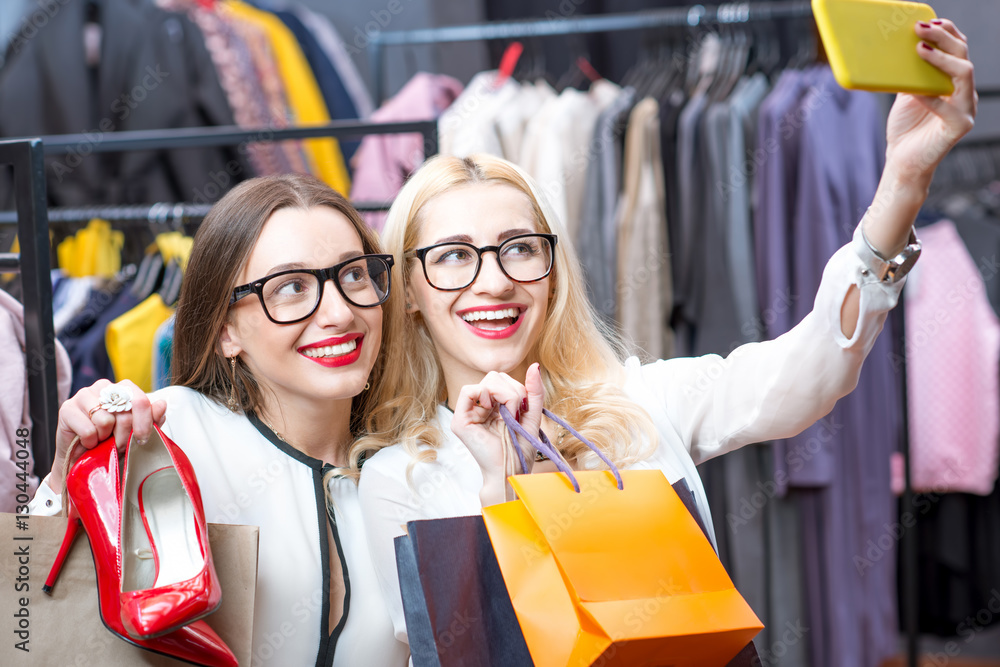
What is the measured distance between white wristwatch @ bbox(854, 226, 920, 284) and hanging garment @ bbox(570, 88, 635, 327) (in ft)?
4.16

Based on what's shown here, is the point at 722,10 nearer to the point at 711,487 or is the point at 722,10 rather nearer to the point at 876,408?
the point at 876,408

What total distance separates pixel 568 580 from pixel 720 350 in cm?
151

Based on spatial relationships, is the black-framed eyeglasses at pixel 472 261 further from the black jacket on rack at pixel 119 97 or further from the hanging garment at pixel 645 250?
the black jacket on rack at pixel 119 97

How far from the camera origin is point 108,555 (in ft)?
3.68

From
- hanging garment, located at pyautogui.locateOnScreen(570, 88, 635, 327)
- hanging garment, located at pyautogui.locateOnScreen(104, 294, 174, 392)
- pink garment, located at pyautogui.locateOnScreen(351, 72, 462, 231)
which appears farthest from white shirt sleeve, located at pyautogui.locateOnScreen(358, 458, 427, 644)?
pink garment, located at pyautogui.locateOnScreen(351, 72, 462, 231)

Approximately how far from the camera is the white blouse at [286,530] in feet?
4.34

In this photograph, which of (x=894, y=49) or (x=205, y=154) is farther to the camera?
(x=205, y=154)

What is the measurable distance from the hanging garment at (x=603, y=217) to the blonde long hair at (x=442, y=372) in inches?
35.4

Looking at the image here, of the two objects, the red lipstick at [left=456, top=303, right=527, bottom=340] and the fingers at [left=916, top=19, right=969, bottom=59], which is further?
the red lipstick at [left=456, top=303, right=527, bottom=340]

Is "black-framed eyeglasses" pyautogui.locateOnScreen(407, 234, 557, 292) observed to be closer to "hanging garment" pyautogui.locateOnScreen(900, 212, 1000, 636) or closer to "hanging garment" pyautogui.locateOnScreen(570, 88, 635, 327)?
"hanging garment" pyautogui.locateOnScreen(570, 88, 635, 327)

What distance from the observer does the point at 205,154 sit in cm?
314

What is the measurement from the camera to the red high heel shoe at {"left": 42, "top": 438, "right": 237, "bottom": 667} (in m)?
1.10

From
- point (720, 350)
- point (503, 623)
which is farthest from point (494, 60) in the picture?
point (503, 623)

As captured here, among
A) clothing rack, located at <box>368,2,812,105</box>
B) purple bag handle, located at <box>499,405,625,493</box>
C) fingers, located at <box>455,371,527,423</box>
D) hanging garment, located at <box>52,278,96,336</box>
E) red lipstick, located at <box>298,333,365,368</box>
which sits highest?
clothing rack, located at <box>368,2,812,105</box>
